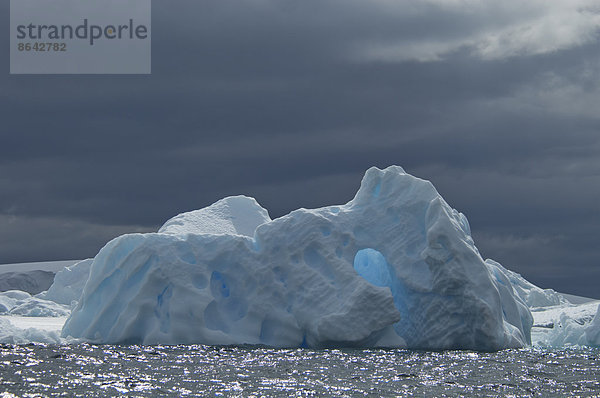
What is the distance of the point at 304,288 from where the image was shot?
90.4 ft

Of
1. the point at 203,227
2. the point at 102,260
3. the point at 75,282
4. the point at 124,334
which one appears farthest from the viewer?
the point at 75,282

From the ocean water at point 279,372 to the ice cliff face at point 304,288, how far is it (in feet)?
3.78

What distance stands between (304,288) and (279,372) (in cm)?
733

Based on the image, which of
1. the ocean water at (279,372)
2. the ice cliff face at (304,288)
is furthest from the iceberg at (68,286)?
the ocean water at (279,372)

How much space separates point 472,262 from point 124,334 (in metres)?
11.7

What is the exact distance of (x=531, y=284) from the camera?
54906 millimetres

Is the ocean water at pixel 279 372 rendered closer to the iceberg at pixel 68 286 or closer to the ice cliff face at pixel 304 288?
the ice cliff face at pixel 304 288

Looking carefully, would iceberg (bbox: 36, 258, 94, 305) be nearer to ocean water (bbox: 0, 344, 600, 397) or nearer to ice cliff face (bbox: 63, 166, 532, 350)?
ice cliff face (bbox: 63, 166, 532, 350)

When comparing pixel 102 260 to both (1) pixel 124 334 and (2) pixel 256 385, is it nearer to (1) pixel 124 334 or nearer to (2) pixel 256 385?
(1) pixel 124 334

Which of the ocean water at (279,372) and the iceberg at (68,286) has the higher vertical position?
the iceberg at (68,286)

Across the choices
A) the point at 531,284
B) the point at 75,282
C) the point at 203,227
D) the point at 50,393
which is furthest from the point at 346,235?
the point at 531,284

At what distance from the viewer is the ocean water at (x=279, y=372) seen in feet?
57.3

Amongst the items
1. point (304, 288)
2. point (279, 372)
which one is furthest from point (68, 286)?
point (279, 372)

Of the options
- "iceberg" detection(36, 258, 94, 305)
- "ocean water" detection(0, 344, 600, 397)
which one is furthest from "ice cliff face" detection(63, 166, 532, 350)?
"iceberg" detection(36, 258, 94, 305)
